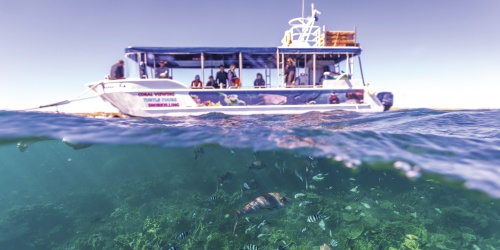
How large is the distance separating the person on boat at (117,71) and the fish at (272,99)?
6.98 metres

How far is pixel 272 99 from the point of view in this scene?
43.7ft

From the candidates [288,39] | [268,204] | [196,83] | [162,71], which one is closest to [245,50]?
[196,83]

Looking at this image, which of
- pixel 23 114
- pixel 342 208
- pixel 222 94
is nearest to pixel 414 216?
pixel 342 208

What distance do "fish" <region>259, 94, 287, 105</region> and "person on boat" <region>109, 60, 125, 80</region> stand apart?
6978 millimetres

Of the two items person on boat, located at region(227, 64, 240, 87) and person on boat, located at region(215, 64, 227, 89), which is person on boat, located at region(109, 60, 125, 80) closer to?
person on boat, located at region(215, 64, 227, 89)

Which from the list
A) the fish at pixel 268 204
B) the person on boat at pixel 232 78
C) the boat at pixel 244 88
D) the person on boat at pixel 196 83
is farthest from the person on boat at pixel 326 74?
the fish at pixel 268 204

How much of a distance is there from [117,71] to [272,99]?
777cm

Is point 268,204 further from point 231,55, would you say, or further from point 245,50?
point 231,55

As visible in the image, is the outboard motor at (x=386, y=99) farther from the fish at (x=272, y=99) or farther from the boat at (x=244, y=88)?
the fish at (x=272, y=99)

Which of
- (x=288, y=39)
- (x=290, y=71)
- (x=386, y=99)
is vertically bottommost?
(x=386, y=99)

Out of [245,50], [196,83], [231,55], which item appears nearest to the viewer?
[245,50]

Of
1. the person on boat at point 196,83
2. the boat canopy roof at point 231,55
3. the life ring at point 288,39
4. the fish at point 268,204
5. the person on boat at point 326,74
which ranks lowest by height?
the fish at point 268,204

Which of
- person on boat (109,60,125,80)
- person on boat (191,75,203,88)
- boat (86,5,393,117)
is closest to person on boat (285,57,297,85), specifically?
boat (86,5,393,117)

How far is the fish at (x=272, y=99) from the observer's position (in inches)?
522
